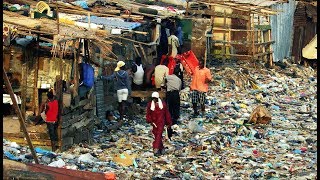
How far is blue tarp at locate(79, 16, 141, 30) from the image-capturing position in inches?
647

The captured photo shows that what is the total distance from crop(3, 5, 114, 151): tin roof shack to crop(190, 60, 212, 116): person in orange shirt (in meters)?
3.08

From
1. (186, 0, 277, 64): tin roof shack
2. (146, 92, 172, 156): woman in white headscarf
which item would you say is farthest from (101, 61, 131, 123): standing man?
(186, 0, 277, 64): tin roof shack

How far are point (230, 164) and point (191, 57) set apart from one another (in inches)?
290

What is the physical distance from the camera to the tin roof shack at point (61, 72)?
12.9 meters

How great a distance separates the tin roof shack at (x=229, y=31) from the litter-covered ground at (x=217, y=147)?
2885mm

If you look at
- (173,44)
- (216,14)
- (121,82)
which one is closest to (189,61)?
(173,44)

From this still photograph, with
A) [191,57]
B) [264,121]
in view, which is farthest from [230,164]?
[191,57]

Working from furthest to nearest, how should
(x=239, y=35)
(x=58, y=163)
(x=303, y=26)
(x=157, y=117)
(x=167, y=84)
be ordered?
(x=303, y=26) → (x=239, y=35) → (x=167, y=84) → (x=157, y=117) → (x=58, y=163)

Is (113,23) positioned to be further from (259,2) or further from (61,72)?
(259,2)

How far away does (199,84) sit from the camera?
54.3ft

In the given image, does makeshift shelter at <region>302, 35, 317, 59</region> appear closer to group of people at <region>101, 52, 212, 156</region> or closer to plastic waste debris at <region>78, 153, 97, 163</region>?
group of people at <region>101, 52, 212, 156</region>

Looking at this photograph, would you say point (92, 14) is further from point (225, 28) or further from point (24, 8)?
point (225, 28)

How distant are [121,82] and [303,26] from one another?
1306 centimetres

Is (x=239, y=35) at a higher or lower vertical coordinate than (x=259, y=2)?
lower
